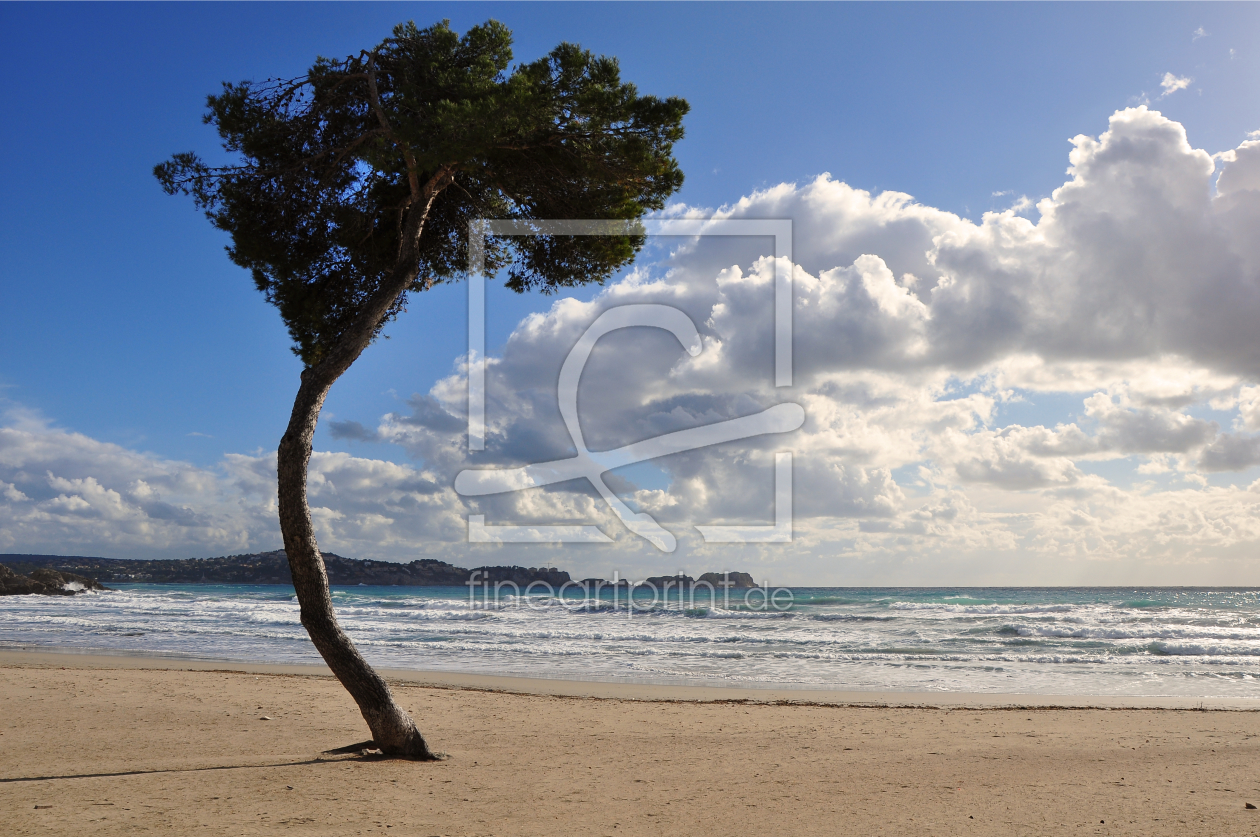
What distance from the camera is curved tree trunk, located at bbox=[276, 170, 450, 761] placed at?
5.58 metres

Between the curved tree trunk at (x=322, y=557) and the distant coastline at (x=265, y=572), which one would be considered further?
the distant coastline at (x=265, y=572)

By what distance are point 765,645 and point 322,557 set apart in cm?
1572

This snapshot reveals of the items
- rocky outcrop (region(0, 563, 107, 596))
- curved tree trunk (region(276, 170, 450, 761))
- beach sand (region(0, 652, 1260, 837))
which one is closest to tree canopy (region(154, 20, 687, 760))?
curved tree trunk (region(276, 170, 450, 761))

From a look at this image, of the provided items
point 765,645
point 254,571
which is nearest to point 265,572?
point 254,571

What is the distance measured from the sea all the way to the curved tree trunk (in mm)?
7735

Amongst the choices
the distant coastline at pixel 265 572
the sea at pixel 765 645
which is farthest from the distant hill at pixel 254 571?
the sea at pixel 765 645

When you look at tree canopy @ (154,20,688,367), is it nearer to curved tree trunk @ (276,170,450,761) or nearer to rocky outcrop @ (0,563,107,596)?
curved tree trunk @ (276,170,450,761)

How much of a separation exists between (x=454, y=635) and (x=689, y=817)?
18185 mm

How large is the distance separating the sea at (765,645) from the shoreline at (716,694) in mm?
646

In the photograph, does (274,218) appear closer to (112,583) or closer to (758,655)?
(758,655)

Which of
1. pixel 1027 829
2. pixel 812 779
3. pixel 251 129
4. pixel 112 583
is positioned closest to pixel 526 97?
pixel 251 129

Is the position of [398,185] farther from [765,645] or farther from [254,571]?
[254,571]

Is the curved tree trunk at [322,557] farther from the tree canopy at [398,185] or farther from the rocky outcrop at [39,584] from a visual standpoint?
the rocky outcrop at [39,584]

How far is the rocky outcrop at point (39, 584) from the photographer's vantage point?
43.3 meters
